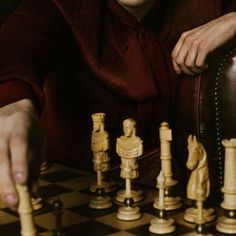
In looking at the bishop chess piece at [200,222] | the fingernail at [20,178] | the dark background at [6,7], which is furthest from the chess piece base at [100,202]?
the dark background at [6,7]

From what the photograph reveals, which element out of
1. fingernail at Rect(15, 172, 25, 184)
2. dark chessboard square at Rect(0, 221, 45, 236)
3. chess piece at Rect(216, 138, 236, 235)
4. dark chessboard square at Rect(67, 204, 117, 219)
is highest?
fingernail at Rect(15, 172, 25, 184)

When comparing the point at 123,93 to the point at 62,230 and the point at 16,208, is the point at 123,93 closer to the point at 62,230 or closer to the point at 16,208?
the point at 62,230

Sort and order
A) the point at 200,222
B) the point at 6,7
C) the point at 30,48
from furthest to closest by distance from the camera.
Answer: the point at 6,7, the point at 30,48, the point at 200,222

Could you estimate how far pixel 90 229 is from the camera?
1.43m

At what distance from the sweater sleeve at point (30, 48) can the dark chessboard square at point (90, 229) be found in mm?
290

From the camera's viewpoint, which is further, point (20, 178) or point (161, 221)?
point (161, 221)

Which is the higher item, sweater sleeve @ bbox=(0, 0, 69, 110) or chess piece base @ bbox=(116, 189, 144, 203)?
sweater sleeve @ bbox=(0, 0, 69, 110)

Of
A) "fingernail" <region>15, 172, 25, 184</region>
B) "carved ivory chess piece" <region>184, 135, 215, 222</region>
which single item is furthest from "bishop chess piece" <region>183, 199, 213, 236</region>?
"fingernail" <region>15, 172, 25, 184</region>

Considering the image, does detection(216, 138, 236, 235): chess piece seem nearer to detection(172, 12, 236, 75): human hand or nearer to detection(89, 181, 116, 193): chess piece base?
detection(172, 12, 236, 75): human hand

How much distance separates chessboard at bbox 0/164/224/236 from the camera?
4.64ft

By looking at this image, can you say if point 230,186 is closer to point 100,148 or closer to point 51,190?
point 100,148

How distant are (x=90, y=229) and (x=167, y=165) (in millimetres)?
243

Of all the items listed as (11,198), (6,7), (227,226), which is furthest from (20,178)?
(6,7)

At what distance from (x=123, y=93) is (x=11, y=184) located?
0.91 meters
